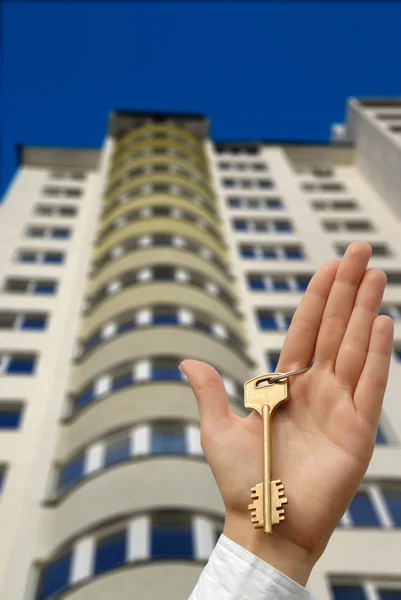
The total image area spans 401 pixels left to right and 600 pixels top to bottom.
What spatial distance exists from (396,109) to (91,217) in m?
22.6

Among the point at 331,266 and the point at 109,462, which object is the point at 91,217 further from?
the point at 331,266

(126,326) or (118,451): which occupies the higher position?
(126,326)

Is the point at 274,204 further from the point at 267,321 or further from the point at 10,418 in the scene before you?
the point at 10,418

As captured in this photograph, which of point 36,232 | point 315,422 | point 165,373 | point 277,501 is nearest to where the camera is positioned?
point 277,501

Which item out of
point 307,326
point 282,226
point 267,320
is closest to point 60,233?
point 282,226

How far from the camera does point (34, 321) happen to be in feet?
72.7

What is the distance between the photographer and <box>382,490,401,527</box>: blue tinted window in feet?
49.2

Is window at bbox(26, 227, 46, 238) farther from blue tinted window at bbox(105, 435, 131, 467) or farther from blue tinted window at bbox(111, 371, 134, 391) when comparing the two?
blue tinted window at bbox(105, 435, 131, 467)

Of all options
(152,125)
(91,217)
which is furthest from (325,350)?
(152,125)

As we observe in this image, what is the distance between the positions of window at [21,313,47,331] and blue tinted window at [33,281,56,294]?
72.3 inches

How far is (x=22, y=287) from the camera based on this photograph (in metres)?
24.4

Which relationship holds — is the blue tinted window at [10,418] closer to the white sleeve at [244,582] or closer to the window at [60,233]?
the window at [60,233]

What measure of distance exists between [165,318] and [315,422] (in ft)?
44.2

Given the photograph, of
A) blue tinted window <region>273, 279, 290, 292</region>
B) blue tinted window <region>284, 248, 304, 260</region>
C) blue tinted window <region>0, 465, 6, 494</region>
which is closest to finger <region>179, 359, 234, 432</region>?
blue tinted window <region>0, 465, 6, 494</region>
